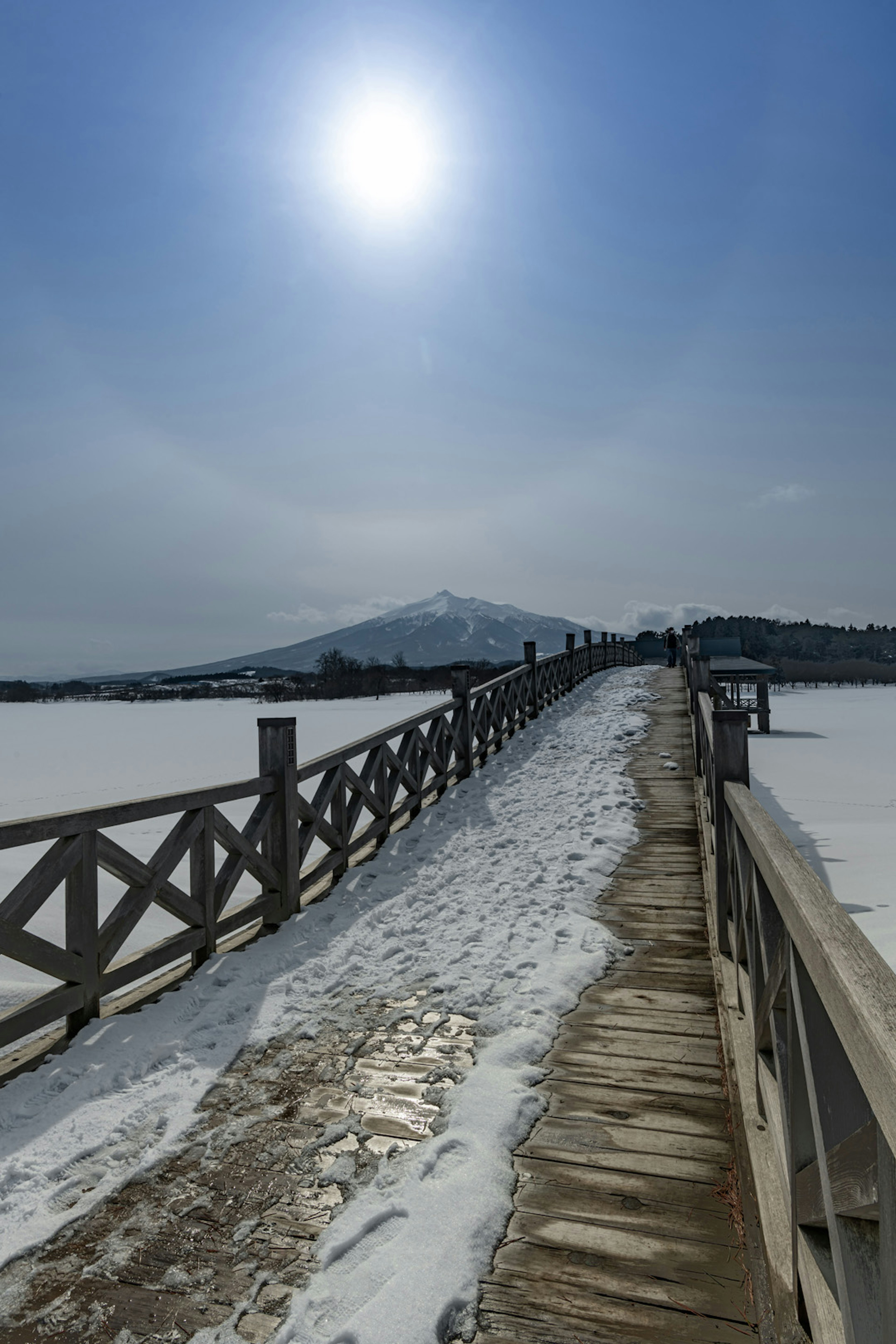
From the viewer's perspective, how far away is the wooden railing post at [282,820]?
575 cm

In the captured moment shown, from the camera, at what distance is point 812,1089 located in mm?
1622

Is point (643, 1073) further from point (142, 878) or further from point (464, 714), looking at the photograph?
point (464, 714)

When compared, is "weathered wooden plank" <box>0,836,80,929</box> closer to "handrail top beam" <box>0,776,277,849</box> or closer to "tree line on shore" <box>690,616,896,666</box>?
"handrail top beam" <box>0,776,277,849</box>

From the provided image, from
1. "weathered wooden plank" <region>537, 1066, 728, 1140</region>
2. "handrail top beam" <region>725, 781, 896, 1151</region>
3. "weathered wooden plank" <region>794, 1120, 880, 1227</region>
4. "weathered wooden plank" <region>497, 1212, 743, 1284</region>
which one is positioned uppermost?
"handrail top beam" <region>725, 781, 896, 1151</region>

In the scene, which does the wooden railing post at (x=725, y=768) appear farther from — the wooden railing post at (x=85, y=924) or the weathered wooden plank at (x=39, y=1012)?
the weathered wooden plank at (x=39, y=1012)

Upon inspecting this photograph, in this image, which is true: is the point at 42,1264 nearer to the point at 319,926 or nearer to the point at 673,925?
the point at 319,926

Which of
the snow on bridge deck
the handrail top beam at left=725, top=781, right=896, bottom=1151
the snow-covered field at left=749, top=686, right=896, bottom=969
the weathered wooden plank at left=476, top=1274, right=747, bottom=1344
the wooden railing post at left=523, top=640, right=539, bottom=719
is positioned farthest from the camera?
the wooden railing post at left=523, top=640, right=539, bottom=719

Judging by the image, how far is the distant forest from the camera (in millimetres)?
101875

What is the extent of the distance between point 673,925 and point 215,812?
11.6 feet

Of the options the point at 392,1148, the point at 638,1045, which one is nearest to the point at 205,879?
the point at 392,1148

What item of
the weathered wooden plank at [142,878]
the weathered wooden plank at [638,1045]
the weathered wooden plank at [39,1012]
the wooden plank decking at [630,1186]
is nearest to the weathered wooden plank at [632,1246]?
the wooden plank decking at [630,1186]

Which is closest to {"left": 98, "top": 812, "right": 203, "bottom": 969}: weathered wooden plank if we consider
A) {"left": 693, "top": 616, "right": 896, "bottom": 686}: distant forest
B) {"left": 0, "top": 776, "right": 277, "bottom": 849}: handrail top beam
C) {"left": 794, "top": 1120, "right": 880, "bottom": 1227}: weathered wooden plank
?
{"left": 0, "top": 776, "right": 277, "bottom": 849}: handrail top beam

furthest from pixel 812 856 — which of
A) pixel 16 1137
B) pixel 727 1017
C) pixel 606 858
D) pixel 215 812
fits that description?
pixel 16 1137

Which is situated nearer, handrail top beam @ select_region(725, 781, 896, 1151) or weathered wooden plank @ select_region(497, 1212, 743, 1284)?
handrail top beam @ select_region(725, 781, 896, 1151)
